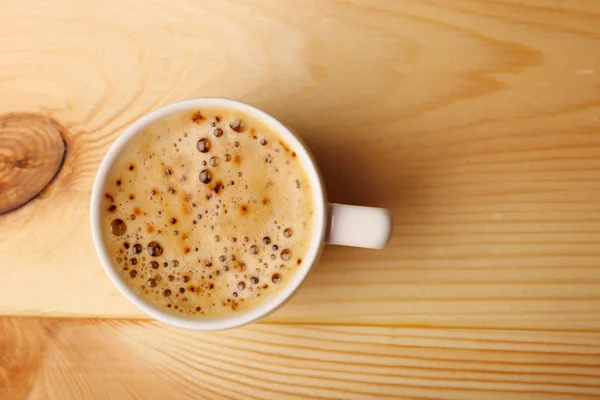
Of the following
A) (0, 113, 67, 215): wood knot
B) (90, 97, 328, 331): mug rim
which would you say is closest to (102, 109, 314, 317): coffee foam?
(90, 97, 328, 331): mug rim

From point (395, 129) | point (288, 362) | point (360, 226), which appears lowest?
point (288, 362)

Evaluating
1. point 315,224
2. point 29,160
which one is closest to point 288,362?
point 315,224

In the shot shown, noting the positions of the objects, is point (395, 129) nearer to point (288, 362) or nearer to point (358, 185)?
point (358, 185)

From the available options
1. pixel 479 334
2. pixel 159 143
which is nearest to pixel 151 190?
pixel 159 143

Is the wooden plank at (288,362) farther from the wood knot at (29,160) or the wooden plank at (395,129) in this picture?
the wood knot at (29,160)

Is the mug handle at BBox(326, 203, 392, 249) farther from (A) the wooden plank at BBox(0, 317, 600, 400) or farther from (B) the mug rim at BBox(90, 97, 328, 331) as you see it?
(A) the wooden plank at BBox(0, 317, 600, 400)

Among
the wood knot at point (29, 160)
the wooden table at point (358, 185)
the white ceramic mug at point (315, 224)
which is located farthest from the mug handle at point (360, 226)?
the wood knot at point (29, 160)
